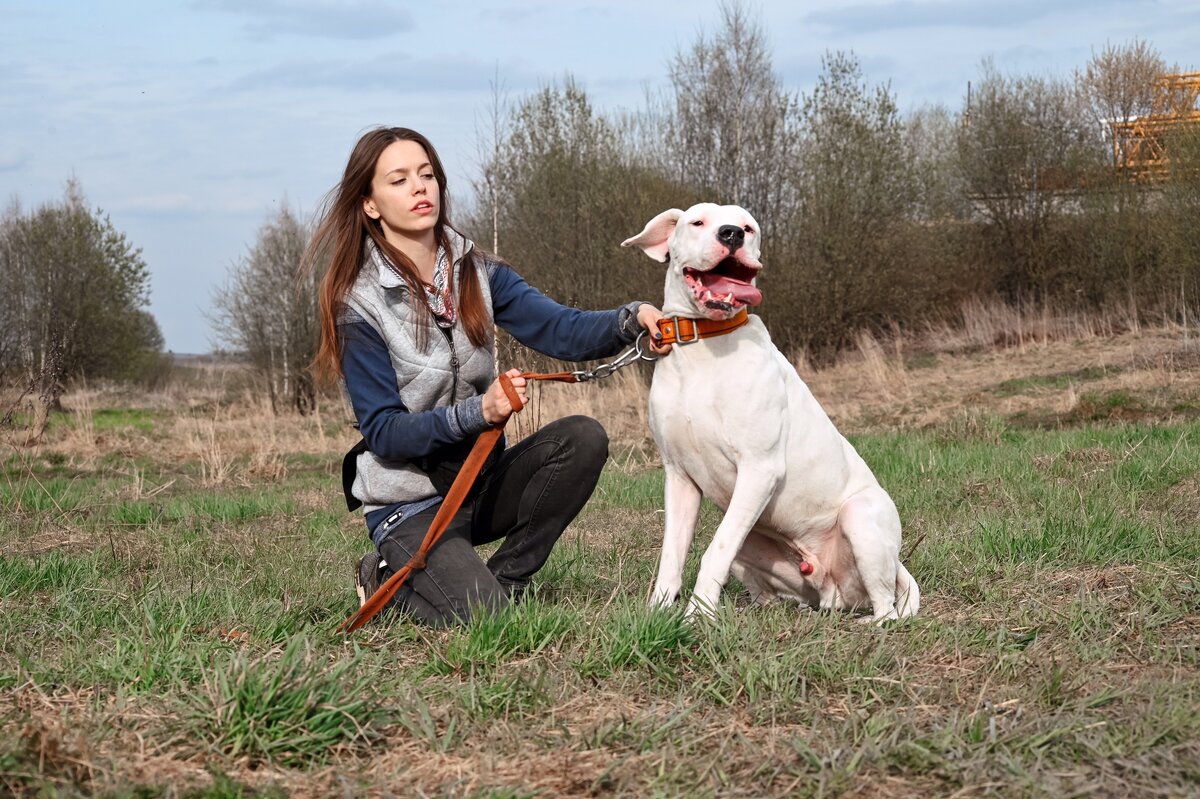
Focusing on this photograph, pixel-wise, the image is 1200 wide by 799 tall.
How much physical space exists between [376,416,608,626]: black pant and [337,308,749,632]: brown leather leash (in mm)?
103

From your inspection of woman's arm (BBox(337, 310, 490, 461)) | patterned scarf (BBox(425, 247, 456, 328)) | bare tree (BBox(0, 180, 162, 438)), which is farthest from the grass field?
bare tree (BBox(0, 180, 162, 438))

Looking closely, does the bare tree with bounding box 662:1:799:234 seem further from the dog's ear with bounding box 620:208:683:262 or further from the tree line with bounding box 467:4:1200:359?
the dog's ear with bounding box 620:208:683:262

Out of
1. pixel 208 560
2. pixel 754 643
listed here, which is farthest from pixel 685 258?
pixel 208 560

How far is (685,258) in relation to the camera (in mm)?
3461

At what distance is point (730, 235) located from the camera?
3340 millimetres

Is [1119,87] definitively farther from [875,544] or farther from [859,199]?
[875,544]

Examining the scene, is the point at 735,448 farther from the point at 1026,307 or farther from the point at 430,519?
the point at 1026,307

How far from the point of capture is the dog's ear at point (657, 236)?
11.8 feet

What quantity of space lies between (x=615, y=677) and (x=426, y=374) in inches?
53.3

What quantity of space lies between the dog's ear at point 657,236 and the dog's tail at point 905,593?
1.30m

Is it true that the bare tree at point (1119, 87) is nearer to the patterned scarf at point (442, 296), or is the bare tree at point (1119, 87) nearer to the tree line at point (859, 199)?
the tree line at point (859, 199)

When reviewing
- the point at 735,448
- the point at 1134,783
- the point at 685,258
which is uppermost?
the point at 685,258

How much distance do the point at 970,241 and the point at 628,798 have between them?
23561mm

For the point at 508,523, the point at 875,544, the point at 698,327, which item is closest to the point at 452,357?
the point at 508,523
